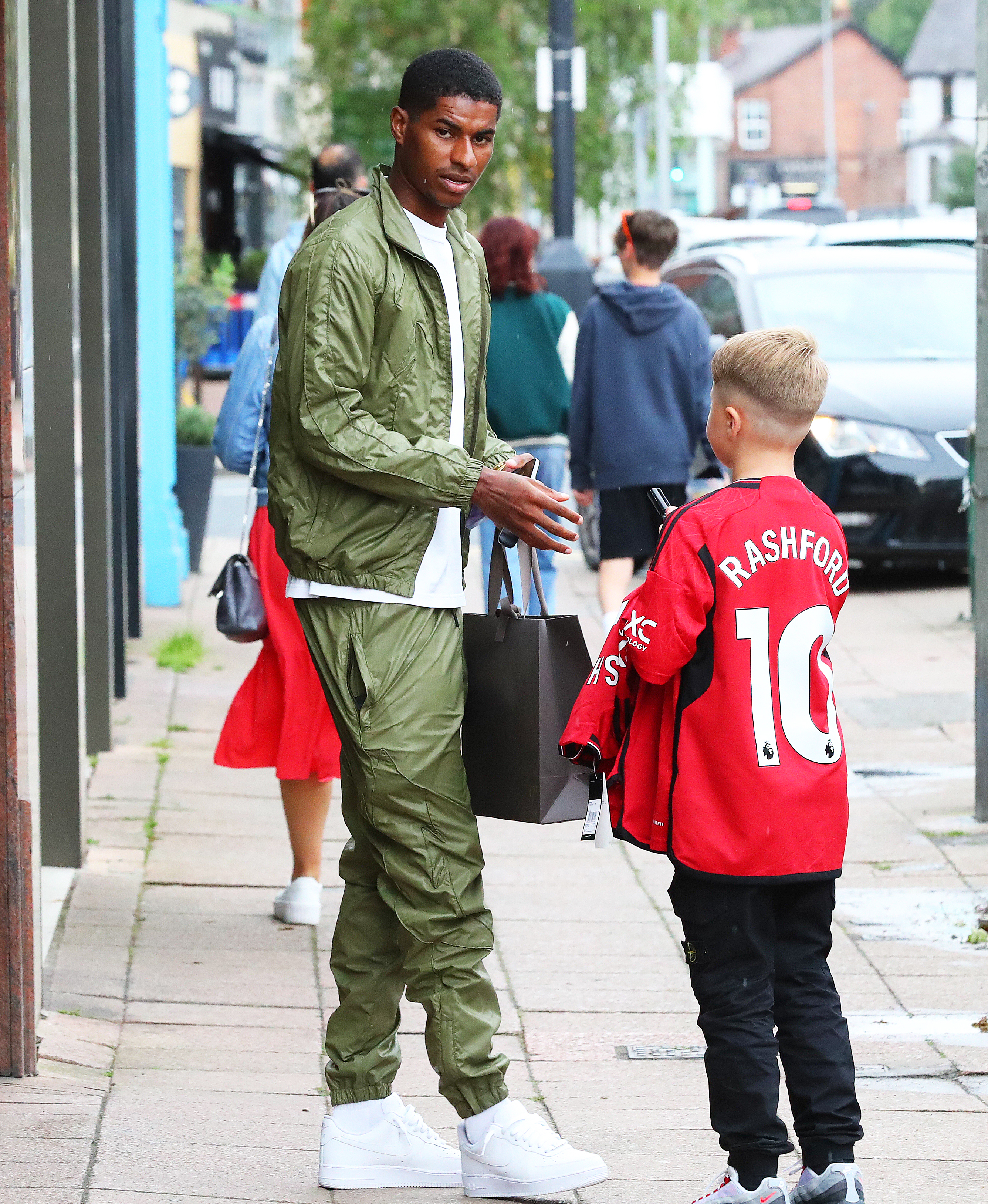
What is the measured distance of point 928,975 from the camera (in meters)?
5.06

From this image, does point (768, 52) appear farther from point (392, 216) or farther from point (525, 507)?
point (525, 507)

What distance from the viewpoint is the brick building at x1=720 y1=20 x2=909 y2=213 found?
10431cm

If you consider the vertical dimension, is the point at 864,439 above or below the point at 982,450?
below

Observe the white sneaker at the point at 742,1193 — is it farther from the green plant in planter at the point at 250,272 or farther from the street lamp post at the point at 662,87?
the green plant in planter at the point at 250,272

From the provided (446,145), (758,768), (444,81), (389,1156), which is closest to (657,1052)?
(389,1156)

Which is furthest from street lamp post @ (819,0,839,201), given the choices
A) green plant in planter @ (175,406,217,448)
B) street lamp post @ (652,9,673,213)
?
green plant in planter @ (175,406,217,448)

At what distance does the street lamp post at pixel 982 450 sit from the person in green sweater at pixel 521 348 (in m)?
2.02

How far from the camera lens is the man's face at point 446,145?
3.47 m

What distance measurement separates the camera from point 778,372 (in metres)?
3.37

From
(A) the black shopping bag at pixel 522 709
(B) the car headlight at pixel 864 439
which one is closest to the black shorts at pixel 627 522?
(B) the car headlight at pixel 864 439

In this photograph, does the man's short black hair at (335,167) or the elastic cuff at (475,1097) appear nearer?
the elastic cuff at (475,1097)

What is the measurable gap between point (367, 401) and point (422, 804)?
0.71 m

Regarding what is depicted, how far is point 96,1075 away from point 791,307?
8885 mm

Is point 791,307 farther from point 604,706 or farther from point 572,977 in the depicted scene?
point 604,706
